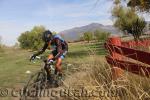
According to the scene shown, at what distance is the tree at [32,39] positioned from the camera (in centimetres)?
6869

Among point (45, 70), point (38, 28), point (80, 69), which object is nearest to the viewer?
point (80, 69)

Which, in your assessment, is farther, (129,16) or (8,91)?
(129,16)

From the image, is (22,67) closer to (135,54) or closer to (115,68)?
(115,68)

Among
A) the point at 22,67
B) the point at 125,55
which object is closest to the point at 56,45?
the point at 125,55

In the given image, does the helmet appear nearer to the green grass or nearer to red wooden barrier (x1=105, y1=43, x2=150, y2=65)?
the green grass

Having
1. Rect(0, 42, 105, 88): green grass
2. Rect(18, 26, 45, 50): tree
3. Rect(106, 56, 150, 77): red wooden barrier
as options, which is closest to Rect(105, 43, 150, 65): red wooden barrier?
Rect(106, 56, 150, 77): red wooden barrier

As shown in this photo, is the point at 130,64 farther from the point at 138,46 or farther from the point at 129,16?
the point at 129,16

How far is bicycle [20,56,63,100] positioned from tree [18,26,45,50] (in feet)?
180

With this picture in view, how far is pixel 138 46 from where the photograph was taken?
10859mm

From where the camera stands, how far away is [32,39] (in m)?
71.9

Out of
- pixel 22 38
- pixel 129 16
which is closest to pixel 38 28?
pixel 22 38

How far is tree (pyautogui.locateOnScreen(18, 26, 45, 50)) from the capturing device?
68.7 metres

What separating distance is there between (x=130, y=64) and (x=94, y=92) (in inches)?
30.4

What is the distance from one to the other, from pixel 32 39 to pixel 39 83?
201ft
